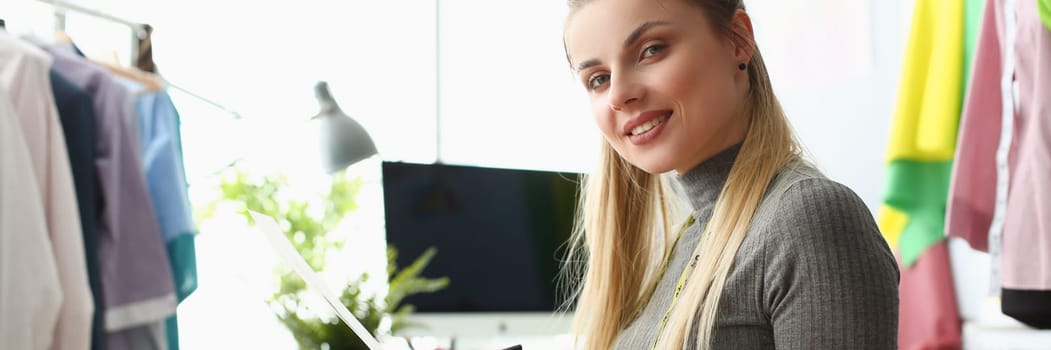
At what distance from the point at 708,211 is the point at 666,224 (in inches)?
7.0

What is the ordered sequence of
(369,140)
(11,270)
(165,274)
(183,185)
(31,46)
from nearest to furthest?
1. (11,270)
2. (31,46)
3. (165,274)
4. (183,185)
5. (369,140)

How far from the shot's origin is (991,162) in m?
1.73

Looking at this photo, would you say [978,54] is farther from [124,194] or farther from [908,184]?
[124,194]

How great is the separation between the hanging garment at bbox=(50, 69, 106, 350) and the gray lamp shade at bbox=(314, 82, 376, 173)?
0.73 meters

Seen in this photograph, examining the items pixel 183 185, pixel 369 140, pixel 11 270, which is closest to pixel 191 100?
pixel 369 140

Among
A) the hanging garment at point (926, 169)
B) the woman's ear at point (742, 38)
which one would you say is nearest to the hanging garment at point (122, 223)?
the woman's ear at point (742, 38)

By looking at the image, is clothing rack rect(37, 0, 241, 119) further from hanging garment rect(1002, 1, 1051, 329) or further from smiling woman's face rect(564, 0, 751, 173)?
hanging garment rect(1002, 1, 1051, 329)

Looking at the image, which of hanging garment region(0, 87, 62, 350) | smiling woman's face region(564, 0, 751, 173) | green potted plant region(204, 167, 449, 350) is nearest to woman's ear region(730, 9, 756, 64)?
smiling woman's face region(564, 0, 751, 173)

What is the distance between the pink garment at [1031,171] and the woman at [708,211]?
64 cm

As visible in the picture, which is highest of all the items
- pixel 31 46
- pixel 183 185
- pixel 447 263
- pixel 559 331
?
pixel 31 46

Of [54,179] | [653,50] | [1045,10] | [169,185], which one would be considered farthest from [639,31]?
[169,185]

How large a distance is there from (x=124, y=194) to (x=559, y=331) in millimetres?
1042

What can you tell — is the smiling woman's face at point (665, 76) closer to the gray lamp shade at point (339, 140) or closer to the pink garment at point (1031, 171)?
the pink garment at point (1031, 171)

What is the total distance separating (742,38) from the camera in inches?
39.9
